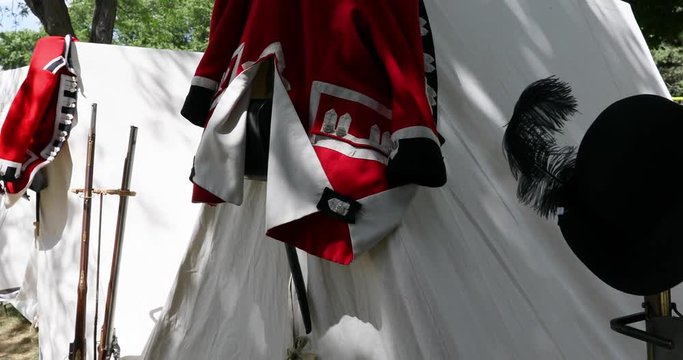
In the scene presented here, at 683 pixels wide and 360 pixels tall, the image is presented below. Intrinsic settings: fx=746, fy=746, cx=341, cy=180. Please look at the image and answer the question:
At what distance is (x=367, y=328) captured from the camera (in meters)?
1.69

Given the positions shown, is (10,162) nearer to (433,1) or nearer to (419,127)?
(433,1)

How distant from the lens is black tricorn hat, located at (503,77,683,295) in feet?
4.37

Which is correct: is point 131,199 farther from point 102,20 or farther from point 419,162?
point 102,20

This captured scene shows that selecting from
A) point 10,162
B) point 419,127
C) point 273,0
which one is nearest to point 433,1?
point 273,0

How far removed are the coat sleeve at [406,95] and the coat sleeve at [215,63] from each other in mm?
475

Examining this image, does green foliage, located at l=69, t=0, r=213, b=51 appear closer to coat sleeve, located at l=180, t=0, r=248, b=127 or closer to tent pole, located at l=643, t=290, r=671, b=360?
coat sleeve, located at l=180, t=0, r=248, b=127

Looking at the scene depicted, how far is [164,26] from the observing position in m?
24.7

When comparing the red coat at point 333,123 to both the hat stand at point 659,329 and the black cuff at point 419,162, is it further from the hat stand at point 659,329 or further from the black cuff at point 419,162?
the hat stand at point 659,329

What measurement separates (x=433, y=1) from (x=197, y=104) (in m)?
0.72

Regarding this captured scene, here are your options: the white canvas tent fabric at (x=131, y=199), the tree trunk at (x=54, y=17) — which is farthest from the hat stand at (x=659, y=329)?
the tree trunk at (x=54, y=17)

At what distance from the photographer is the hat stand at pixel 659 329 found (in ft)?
4.31

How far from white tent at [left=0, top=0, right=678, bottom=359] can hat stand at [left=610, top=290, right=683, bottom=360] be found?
1.14 ft

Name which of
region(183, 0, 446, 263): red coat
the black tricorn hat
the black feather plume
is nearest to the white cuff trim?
region(183, 0, 446, 263): red coat

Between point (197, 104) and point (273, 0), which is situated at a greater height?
point (273, 0)
